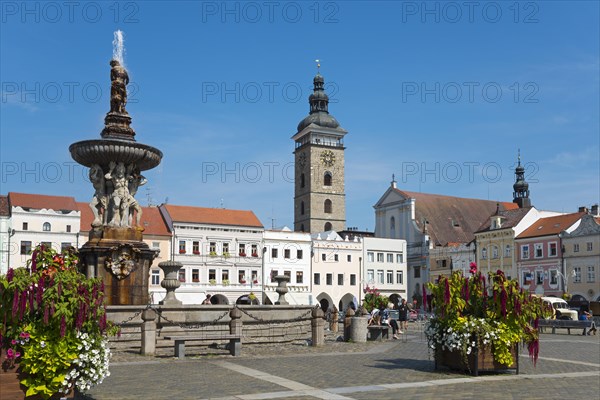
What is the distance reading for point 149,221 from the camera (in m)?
59.4

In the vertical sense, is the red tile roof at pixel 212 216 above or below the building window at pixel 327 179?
below

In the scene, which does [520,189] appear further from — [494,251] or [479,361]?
[479,361]

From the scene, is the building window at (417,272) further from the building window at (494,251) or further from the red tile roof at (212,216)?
the red tile roof at (212,216)

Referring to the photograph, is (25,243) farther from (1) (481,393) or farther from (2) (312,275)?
(1) (481,393)

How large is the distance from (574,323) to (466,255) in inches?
1691

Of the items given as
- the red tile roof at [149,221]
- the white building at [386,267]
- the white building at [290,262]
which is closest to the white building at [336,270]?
the white building at [290,262]

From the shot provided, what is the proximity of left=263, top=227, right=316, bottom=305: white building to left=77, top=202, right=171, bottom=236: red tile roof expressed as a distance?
9.71 metres

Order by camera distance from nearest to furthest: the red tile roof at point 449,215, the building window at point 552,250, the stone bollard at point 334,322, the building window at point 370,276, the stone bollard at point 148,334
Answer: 1. the stone bollard at point 148,334
2. the stone bollard at point 334,322
3. the building window at point 552,250
4. the building window at point 370,276
5. the red tile roof at point 449,215

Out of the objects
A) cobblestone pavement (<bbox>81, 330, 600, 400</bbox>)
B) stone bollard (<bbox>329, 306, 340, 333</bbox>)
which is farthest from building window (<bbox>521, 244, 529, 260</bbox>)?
cobblestone pavement (<bbox>81, 330, 600, 400</bbox>)

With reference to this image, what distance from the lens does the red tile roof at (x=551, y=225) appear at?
63.1 metres

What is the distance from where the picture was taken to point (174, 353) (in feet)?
53.1

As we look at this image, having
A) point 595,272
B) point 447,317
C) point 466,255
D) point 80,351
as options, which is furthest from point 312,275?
point 80,351

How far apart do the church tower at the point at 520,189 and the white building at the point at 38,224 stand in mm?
57989

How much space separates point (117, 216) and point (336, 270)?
49.8 m
